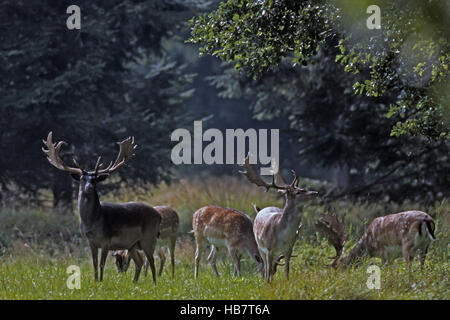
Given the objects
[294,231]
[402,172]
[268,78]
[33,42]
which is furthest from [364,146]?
[294,231]

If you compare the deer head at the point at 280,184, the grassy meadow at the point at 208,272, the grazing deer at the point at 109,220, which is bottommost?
the grassy meadow at the point at 208,272

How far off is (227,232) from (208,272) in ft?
4.43

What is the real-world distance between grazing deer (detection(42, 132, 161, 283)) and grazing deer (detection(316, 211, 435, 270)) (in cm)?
231

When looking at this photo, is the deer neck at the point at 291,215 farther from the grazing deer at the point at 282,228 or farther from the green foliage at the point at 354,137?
the green foliage at the point at 354,137

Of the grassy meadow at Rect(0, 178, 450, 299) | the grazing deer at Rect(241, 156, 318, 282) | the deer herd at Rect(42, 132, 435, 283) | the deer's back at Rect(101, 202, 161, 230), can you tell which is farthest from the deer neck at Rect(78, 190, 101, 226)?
the grazing deer at Rect(241, 156, 318, 282)

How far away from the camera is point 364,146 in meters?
18.4

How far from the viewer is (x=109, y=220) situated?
956 cm

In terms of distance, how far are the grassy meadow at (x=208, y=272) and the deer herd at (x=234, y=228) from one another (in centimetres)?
26

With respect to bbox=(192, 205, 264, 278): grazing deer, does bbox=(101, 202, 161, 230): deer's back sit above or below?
above

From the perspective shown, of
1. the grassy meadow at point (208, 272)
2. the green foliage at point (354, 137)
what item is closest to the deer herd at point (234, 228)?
the grassy meadow at point (208, 272)

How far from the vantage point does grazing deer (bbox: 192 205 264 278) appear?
11172 mm

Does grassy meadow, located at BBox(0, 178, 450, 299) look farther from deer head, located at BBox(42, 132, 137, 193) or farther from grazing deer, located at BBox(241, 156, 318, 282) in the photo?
deer head, located at BBox(42, 132, 137, 193)

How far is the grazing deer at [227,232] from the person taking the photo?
36.7 feet

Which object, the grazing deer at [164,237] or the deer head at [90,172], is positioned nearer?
the deer head at [90,172]
